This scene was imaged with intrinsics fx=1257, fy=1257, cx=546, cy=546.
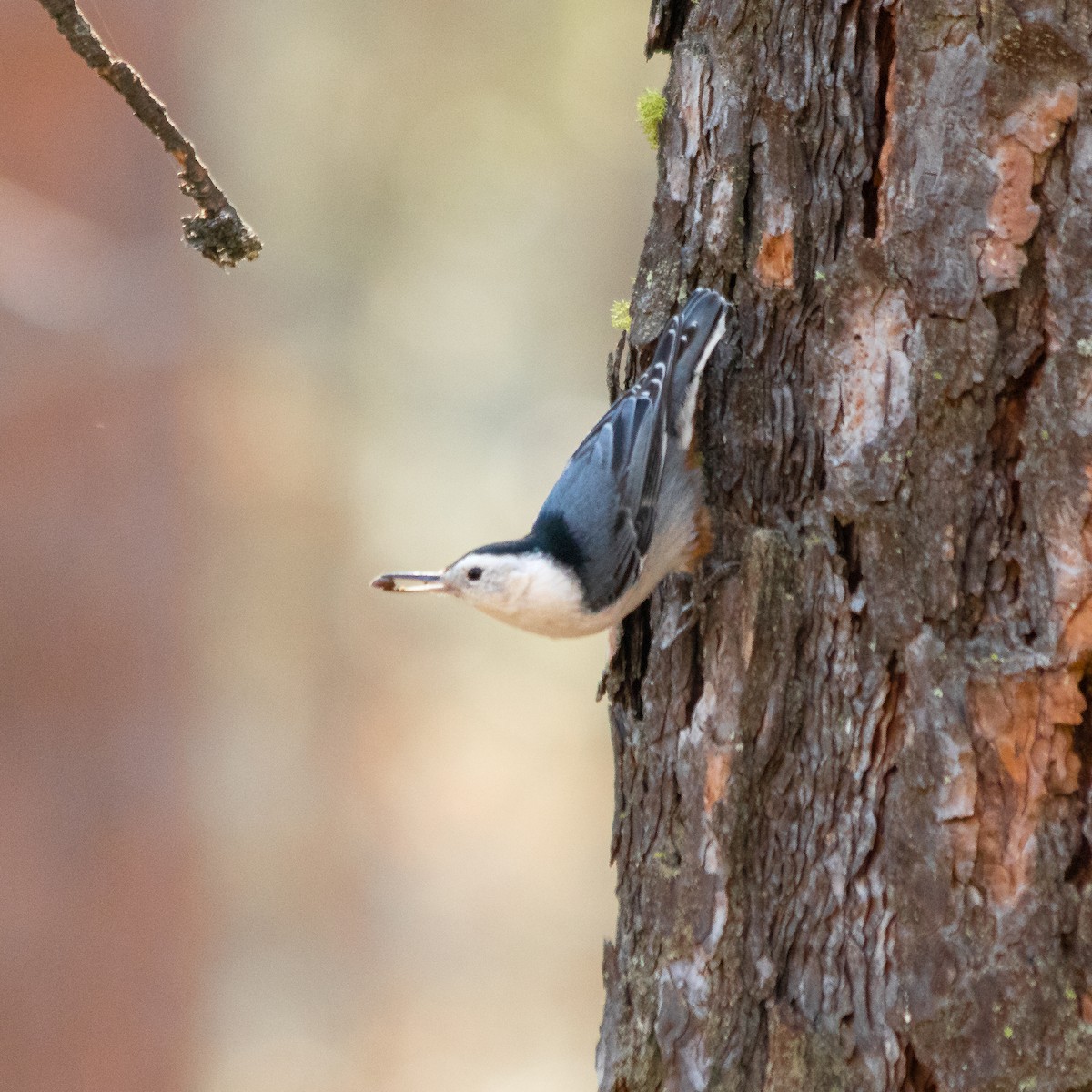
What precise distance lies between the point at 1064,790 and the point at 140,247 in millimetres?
4150

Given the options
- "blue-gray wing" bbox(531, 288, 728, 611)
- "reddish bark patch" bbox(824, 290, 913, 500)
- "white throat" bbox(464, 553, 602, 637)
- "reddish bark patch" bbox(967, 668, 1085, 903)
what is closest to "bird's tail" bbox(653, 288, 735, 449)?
"blue-gray wing" bbox(531, 288, 728, 611)

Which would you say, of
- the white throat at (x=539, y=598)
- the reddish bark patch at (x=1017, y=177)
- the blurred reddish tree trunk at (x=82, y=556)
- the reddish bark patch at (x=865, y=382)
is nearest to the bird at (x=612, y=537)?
the white throat at (x=539, y=598)

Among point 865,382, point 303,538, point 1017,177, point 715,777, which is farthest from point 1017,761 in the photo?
point 303,538

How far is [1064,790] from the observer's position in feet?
5.25

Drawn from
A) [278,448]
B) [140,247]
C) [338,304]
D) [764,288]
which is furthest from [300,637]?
[764,288]

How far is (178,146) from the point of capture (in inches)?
63.9

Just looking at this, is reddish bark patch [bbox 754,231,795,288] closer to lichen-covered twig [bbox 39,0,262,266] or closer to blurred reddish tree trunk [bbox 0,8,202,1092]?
lichen-covered twig [bbox 39,0,262,266]

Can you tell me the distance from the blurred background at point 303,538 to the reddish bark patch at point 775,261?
11.2 ft

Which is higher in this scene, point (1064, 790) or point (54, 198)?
point (54, 198)

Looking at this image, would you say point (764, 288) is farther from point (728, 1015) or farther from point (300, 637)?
point (300, 637)

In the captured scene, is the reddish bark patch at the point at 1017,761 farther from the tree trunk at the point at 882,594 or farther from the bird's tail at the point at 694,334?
the bird's tail at the point at 694,334

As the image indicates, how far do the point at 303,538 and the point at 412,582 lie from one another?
394 cm

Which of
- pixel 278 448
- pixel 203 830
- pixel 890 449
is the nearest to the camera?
pixel 890 449

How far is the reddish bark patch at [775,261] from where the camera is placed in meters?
1.92
